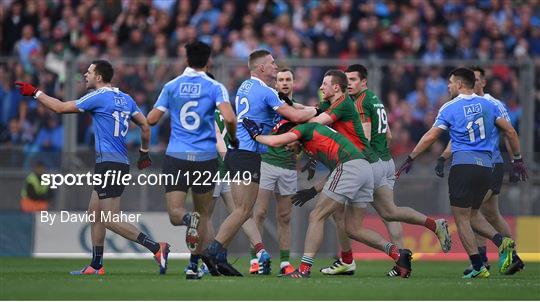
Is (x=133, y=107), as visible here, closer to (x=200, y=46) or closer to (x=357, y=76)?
(x=200, y=46)

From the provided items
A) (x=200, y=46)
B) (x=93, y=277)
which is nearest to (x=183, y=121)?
(x=200, y=46)

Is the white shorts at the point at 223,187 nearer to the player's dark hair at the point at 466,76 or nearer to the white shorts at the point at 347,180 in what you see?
the white shorts at the point at 347,180

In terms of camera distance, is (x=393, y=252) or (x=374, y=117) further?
(x=374, y=117)

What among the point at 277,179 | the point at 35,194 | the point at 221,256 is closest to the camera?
the point at 221,256

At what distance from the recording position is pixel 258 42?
26.3 m

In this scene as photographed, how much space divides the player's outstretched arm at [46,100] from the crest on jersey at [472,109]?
4.77 metres

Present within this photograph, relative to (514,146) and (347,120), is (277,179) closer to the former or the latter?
(347,120)

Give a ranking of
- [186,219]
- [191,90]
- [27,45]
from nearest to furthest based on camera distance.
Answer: [186,219]
[191,90]
[27,45]

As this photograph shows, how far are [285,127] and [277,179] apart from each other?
136 centimetres

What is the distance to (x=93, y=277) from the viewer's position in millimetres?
14961

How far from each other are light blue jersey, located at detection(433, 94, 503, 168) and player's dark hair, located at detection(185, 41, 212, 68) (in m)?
3.33

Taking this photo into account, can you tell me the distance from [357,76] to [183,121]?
3.05 meters

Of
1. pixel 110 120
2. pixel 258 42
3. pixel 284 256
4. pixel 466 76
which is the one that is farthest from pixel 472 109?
pixel 258 42

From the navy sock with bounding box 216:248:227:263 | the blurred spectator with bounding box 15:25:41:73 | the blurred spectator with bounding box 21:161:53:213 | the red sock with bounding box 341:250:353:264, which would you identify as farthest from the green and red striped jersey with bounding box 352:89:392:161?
the blurred spectator with bounding box 15:25:41:73
